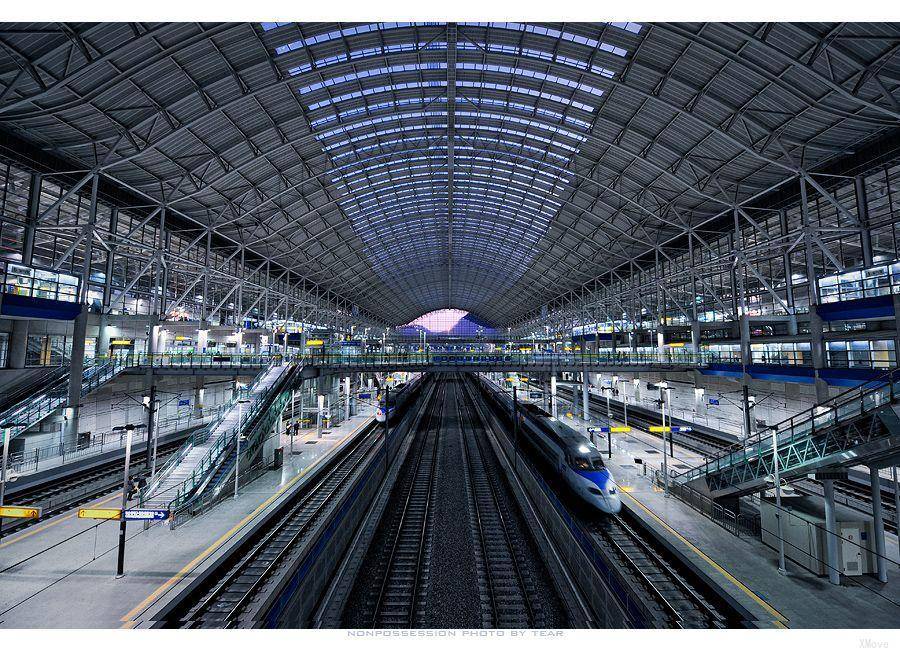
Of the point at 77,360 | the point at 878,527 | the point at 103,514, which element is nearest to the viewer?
the point at 103,514

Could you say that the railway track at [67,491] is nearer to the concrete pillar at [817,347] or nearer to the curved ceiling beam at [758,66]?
the curved ceiling beam at [758,66]

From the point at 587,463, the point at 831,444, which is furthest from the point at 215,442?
the point at 831,444

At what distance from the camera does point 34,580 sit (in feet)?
33.9

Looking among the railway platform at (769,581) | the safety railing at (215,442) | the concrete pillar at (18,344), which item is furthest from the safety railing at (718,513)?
the concrete pillar at (18,344)

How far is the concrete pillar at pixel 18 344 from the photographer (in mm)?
23406

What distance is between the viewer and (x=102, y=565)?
11.0m

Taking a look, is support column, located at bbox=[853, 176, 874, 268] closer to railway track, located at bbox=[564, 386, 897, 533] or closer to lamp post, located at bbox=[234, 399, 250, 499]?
railway track, located at bbox=[564, 386, 897, 533]

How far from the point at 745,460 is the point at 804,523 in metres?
2.72

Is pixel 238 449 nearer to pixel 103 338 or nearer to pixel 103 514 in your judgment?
pixel 103 514

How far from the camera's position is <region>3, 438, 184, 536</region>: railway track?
14.8m

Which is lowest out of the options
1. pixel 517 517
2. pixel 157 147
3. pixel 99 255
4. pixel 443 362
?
pixel 517 517

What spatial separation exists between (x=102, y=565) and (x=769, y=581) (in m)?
18.6
